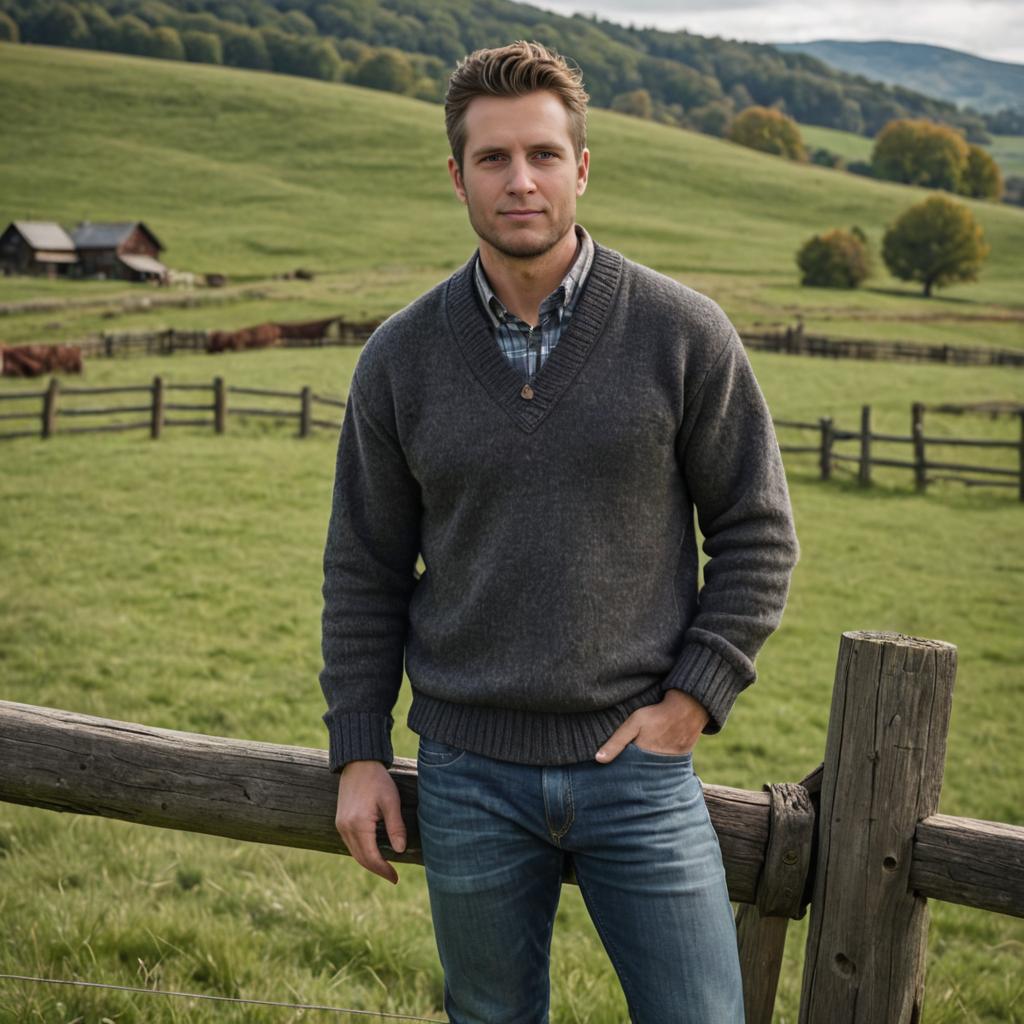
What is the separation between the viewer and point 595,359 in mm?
2152

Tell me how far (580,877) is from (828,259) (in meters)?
53.3

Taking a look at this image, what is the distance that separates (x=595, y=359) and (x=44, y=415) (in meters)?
18.2

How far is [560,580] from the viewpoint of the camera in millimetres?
2098

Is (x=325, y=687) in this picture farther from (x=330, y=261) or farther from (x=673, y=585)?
(x=330, y=261)

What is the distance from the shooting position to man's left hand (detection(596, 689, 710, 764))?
2.07 metres

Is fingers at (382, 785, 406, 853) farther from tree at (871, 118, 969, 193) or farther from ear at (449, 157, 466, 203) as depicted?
tree at (871, 118, 969, 193)

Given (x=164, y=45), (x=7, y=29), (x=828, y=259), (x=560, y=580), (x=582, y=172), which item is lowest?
(x=560, y=580)

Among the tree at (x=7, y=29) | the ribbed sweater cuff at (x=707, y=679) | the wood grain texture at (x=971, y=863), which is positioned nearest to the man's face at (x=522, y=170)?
the ribbed sweater cuff at (x=707, y=679)

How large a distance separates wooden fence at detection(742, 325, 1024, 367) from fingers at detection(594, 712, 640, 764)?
113 ft

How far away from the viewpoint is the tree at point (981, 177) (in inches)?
3319

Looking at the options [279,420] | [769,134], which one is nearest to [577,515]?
[279,420]

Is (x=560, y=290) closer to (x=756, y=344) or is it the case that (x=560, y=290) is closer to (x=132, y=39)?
(x=756, y=344)

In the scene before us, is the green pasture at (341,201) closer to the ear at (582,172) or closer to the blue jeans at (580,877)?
the ear at (582,172)

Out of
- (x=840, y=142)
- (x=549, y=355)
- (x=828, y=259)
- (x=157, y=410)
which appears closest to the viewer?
(x=549, y=355)
